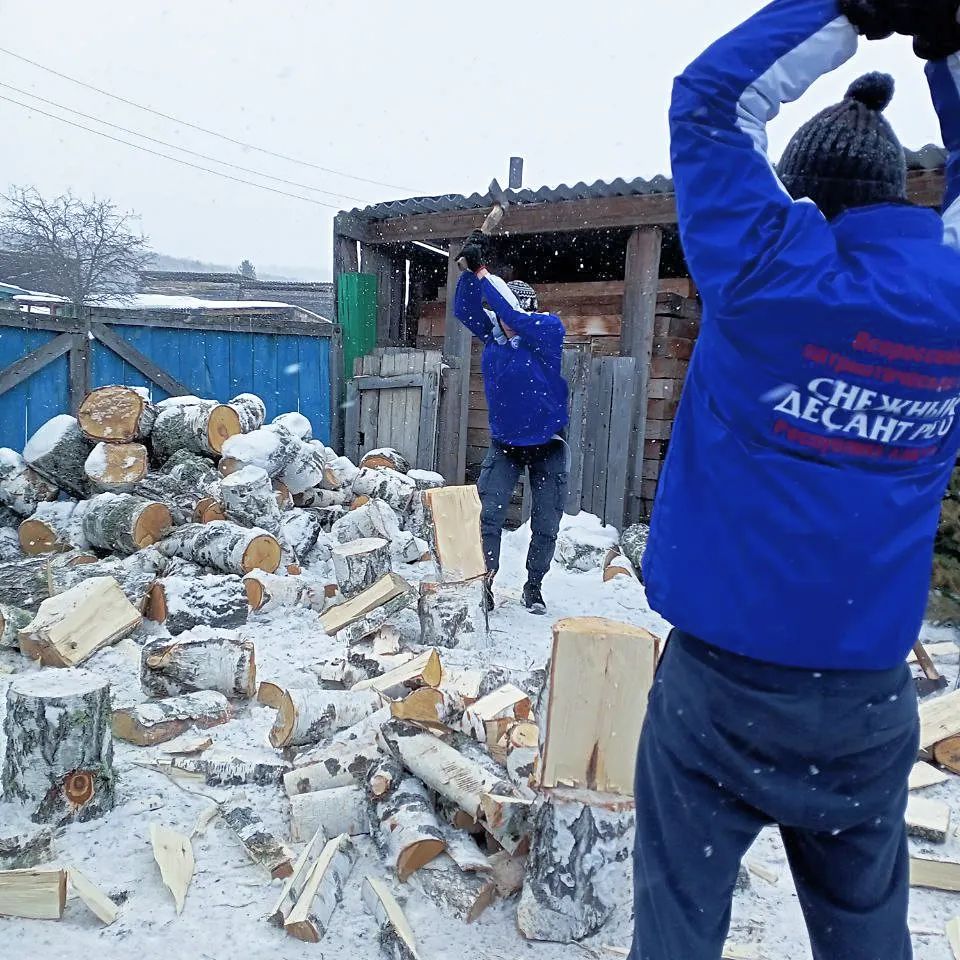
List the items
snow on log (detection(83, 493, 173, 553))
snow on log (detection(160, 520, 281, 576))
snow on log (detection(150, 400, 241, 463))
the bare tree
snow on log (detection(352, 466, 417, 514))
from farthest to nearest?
the bare tree < snow on log (detection(352, 466, 417, 514)) < snow on log (detection(150, 400, 241, 463)) < snow on log (detection(83, 493, 173, 553)) < snow on log (detection(160, 520, 281, 576))

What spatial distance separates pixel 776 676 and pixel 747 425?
354 mm

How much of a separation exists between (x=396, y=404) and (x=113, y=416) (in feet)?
8.93

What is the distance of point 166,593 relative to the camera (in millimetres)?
4430

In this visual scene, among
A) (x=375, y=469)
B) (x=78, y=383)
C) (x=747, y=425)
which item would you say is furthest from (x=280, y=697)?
(x=78, y=383)

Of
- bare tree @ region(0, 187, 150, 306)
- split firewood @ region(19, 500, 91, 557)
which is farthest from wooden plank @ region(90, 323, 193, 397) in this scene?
bare tree @ region(0, 187, 150, 306)

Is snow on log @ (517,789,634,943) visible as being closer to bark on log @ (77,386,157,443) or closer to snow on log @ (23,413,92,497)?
bark on log @ (77,386,157,443)

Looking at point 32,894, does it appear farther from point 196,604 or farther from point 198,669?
point 196,604

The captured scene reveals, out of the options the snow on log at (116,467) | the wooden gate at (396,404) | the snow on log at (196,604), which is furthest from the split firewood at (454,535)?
the wooden gate at (396,404)

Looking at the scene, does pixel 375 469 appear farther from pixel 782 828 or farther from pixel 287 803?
pixel 782 828

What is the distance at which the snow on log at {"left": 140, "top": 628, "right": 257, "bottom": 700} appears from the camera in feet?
11.3

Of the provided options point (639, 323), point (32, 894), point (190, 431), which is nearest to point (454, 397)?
point (639, 323)

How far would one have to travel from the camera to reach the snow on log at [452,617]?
4.20 metres

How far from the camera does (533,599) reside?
509cm

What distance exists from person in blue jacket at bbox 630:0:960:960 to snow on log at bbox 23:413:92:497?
5871 mm
